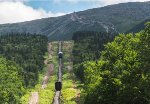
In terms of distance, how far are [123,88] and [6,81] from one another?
2274 inches

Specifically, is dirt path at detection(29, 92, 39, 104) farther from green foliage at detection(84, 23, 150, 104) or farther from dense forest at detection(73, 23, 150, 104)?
green foliage at detection(84, 23, 150, 104)

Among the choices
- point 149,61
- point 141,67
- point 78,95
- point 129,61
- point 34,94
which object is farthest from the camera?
point 34,94

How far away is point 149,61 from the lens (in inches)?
2131

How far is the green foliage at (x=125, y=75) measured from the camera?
55062 millimetres

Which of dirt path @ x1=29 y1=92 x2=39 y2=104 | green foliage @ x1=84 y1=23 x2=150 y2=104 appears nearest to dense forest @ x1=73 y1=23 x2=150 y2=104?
green foliage @ x1=84 y1=23 x2=150 y2=104

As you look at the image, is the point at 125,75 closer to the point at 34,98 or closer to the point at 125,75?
the point at 125,75

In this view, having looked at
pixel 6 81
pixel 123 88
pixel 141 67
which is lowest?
pixel 6 81

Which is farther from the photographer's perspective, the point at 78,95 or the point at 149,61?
the point at 78,95

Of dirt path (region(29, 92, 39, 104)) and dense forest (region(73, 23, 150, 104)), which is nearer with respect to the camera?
dense forest (region(73, 23, 150, 104))

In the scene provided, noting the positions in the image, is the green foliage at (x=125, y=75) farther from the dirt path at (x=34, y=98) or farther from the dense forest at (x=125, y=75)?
the dirt path at (x=34, y=98)

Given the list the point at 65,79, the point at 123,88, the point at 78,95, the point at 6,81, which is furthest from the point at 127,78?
the point at 65,79

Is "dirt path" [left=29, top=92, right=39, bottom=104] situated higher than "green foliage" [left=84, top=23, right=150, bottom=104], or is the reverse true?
"green foliage" [left=84, top=23, right=150, bottom=104]

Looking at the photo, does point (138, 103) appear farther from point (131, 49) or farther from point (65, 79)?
point (65, 79)

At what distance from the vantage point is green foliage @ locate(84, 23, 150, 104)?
181 ft
